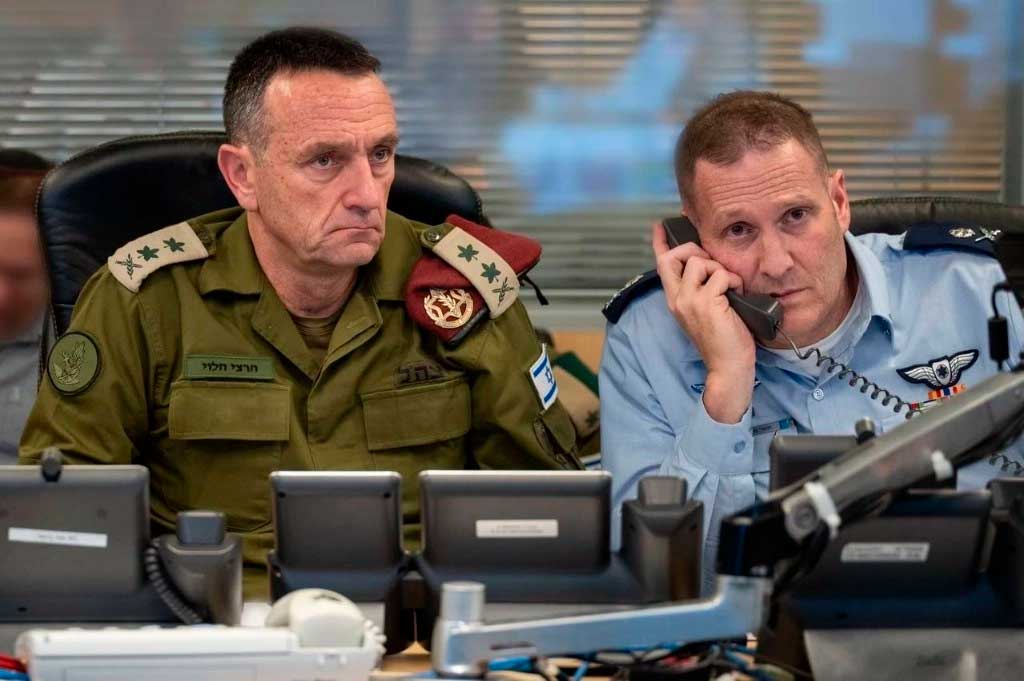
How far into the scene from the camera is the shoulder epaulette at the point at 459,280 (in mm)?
2371

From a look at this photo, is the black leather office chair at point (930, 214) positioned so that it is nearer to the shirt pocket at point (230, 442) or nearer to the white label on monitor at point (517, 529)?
the shirt pocket at point (230, 442)

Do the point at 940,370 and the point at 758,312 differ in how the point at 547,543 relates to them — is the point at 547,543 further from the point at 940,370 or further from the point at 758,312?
the point at 940,370

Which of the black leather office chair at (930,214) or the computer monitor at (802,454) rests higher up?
the black leather office chair at (930,214)

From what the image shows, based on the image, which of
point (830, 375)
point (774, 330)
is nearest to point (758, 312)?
point (774, 330)

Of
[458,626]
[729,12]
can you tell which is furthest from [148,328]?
[729,12]

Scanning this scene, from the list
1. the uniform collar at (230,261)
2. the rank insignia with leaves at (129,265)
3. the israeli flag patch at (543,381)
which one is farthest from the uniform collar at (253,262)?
the israeli flag patch at (543,381)

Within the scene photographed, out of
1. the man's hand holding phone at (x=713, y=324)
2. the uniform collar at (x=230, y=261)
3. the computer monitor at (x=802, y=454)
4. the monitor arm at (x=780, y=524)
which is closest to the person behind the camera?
the monitor arm at (x=780, y=524)

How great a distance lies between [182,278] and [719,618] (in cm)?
135

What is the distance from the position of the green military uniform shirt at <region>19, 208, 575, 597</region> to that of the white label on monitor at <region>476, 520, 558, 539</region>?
760 millimetres

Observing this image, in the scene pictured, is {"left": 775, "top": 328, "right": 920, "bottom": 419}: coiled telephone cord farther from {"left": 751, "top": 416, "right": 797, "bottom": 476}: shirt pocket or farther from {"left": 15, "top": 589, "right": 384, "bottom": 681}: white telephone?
{"left": 15, "top": 589, "right": 384, "bottom": 681}: white telephone

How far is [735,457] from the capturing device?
6.90 ft

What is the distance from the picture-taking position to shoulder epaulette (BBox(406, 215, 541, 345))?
2.37 m

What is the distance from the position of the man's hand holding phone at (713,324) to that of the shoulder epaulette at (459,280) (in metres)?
0.27

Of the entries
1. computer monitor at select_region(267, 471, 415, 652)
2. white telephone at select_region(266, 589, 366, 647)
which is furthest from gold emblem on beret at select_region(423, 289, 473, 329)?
white telephone at select_region(266, 589, 366, 647)
